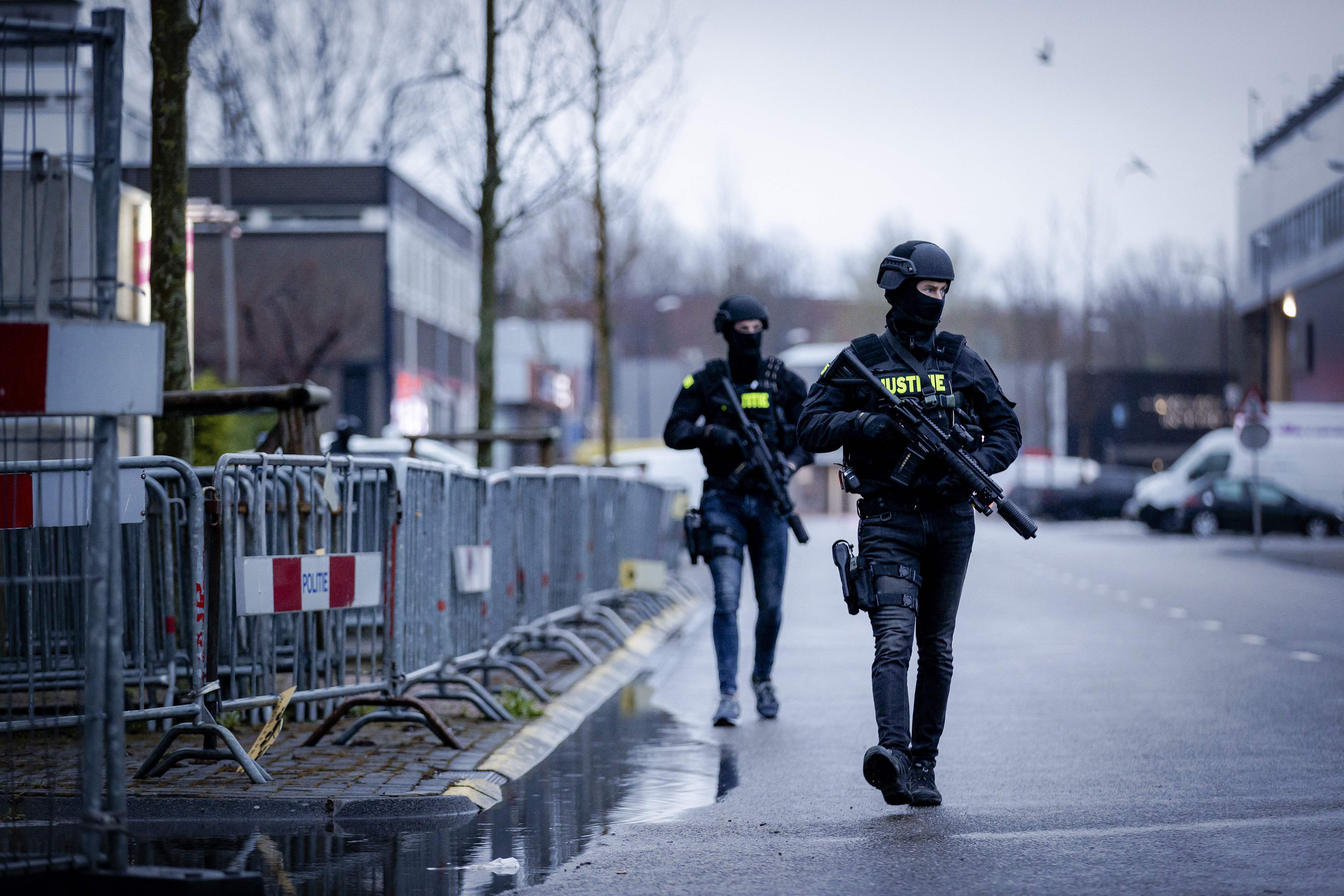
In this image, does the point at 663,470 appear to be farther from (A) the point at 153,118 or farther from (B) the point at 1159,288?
(B) the point at 1159,288

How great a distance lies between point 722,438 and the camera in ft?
30.6

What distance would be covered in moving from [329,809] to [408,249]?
42251mm

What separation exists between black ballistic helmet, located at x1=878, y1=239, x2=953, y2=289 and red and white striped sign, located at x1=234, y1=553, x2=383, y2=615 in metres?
2.96

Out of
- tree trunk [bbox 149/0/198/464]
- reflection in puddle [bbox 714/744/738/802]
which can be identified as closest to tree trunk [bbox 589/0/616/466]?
tree trunk [bbox 149/0/198/464]

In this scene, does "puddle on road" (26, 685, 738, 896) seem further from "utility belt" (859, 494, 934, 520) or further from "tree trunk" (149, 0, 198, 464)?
"tree trunk" (149, 0, 198, 464)

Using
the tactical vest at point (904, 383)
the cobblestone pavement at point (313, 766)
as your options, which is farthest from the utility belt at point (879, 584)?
the cobblestone pavement at point (313, 766)

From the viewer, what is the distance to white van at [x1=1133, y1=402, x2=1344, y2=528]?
44.0 metres

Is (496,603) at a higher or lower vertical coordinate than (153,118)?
lower

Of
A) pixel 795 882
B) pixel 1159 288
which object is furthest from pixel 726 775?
pixel 1159 288

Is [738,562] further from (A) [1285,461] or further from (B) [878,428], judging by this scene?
(A) [1285,461]

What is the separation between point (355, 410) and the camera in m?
46.3

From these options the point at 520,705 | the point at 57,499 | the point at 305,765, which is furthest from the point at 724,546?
the point at 57,499

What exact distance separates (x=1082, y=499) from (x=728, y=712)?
1975 inches

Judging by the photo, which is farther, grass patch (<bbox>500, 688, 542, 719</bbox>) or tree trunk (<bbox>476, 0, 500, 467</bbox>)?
tree trunk (<bbox>476, 0, 500, 467</bbox>)
